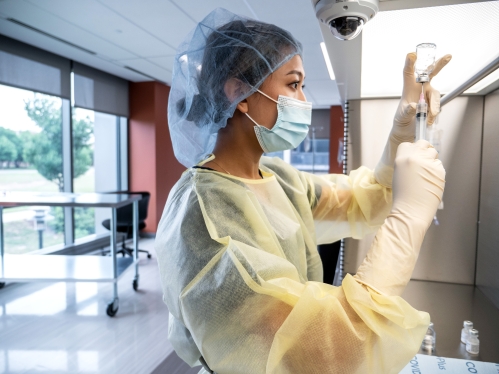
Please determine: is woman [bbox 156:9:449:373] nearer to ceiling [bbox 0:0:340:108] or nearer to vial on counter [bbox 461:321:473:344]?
vial on counter [bbox 461:321:473:344]

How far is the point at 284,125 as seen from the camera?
3.26ft

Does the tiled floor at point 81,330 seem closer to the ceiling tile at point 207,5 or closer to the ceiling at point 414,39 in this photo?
the ceiling at point 414,39

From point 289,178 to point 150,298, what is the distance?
8.16 ft

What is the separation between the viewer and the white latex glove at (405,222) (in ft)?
2.19

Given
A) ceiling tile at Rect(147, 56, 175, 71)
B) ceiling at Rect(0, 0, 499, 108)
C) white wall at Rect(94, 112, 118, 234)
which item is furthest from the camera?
white wall at Rect(94, 112, 118, 234)

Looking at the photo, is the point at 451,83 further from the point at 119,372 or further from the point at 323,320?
the point at 119,372

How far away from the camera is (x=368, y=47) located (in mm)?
853

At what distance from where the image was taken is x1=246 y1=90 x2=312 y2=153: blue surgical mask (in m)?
0.97

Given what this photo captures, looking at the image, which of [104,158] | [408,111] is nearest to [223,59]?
[408,111]

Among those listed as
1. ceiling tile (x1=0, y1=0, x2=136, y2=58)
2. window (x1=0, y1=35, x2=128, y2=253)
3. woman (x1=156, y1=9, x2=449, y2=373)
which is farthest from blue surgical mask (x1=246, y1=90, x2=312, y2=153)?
window (x1=0, y1=35, x2=128, y2=253)

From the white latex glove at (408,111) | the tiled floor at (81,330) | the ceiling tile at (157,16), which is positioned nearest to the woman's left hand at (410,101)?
the white latex glove at (408,111)

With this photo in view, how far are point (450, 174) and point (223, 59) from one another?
3.20 feet

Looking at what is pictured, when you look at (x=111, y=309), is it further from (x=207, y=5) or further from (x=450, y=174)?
(x=450, y=174)

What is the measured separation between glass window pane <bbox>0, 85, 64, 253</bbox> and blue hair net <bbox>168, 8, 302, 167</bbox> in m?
3.48
